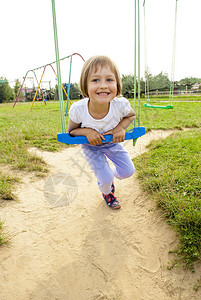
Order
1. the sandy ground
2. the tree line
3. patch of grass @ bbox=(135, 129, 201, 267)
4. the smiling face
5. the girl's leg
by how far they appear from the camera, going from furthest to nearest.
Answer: the tree line < the girl's leg < the smiling face < patch of grass @ bbox=(135, 129, 201, 267) < the sandy ground

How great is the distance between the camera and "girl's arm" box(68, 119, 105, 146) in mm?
1939

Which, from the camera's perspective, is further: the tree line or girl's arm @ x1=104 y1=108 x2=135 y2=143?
the tree line

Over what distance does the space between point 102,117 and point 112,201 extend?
0.84 m

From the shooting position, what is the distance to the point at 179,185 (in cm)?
224

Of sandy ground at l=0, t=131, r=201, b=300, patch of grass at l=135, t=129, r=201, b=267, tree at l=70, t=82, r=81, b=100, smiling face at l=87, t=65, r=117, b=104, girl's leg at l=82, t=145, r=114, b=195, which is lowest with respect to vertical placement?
sandy ground at l=0, t=131, r=201, b=300

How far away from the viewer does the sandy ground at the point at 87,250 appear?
1.45m

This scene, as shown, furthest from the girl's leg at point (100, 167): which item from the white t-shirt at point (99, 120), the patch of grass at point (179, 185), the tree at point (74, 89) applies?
the tree at point (74, 89)

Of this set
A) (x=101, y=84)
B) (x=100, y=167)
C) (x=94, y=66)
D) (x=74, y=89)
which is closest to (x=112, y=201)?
(x=100, y=167)

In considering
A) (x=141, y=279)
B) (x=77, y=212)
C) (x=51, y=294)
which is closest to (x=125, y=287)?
(x=141, y=279)

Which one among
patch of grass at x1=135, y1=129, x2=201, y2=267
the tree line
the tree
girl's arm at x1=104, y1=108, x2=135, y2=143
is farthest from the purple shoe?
the tree

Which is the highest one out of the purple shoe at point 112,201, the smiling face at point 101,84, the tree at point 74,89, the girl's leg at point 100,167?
the tree at point 74,89

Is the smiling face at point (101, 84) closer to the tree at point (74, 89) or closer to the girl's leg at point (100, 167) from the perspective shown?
the girl's leg at point (100, 167)

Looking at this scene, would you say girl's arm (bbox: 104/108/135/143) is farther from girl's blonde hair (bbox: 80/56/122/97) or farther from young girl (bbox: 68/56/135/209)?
girl's blonde hair (bbox: 80/56/122/97)

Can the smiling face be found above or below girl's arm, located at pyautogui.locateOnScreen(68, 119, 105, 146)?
above
